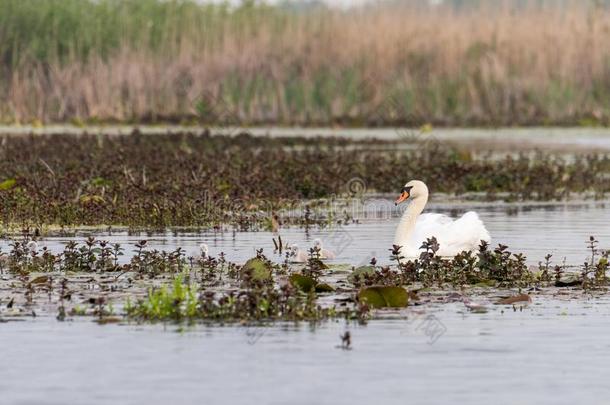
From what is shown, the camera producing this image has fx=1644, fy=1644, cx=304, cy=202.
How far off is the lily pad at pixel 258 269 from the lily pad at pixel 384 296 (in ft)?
3.12

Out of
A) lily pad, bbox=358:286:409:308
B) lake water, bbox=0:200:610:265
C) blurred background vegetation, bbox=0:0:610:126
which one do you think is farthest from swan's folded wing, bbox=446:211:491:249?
blurred background vegetation, bbox=0:0:610:126

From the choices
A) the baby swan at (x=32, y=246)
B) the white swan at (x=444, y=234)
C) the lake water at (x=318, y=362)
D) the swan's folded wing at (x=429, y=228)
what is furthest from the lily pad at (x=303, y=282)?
the swan's folded wing at (x=429, y=228)

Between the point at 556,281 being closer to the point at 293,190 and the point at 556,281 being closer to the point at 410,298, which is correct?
the point at 410,298

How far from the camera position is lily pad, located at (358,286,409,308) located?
1101 cm

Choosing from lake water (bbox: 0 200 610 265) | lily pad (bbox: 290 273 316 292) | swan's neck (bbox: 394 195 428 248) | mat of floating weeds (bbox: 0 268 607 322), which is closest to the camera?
mat of floating weeds (bbox: 0 268 607 322)

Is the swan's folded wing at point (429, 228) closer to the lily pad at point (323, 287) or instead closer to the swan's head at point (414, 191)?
the swan's head at point (414, 191)

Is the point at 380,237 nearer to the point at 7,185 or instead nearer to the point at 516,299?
the point at 7,185

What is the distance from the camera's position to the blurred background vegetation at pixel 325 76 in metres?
35.4

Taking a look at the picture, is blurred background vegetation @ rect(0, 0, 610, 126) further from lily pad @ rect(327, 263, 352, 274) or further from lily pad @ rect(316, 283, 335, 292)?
lily pad @ rect(316, 283, 335, 292)

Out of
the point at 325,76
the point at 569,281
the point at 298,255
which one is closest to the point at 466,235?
the point at 298,255

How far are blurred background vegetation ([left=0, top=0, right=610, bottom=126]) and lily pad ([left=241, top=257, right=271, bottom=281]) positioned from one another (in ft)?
76.1

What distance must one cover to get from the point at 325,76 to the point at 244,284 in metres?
24.5

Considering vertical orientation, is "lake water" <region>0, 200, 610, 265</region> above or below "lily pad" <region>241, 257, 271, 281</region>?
above

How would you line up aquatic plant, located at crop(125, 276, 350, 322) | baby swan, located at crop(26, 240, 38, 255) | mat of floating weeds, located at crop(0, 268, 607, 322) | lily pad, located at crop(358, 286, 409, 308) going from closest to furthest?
aquatic plant, located at crop(125, 276, 350, 322) < mat of floating weeds, located at crop(0, 268, 607, 322) < lily pad, located at crop(358, 286, 409, 308) < baby swan, located at crop(26, 240, 38, 255)
